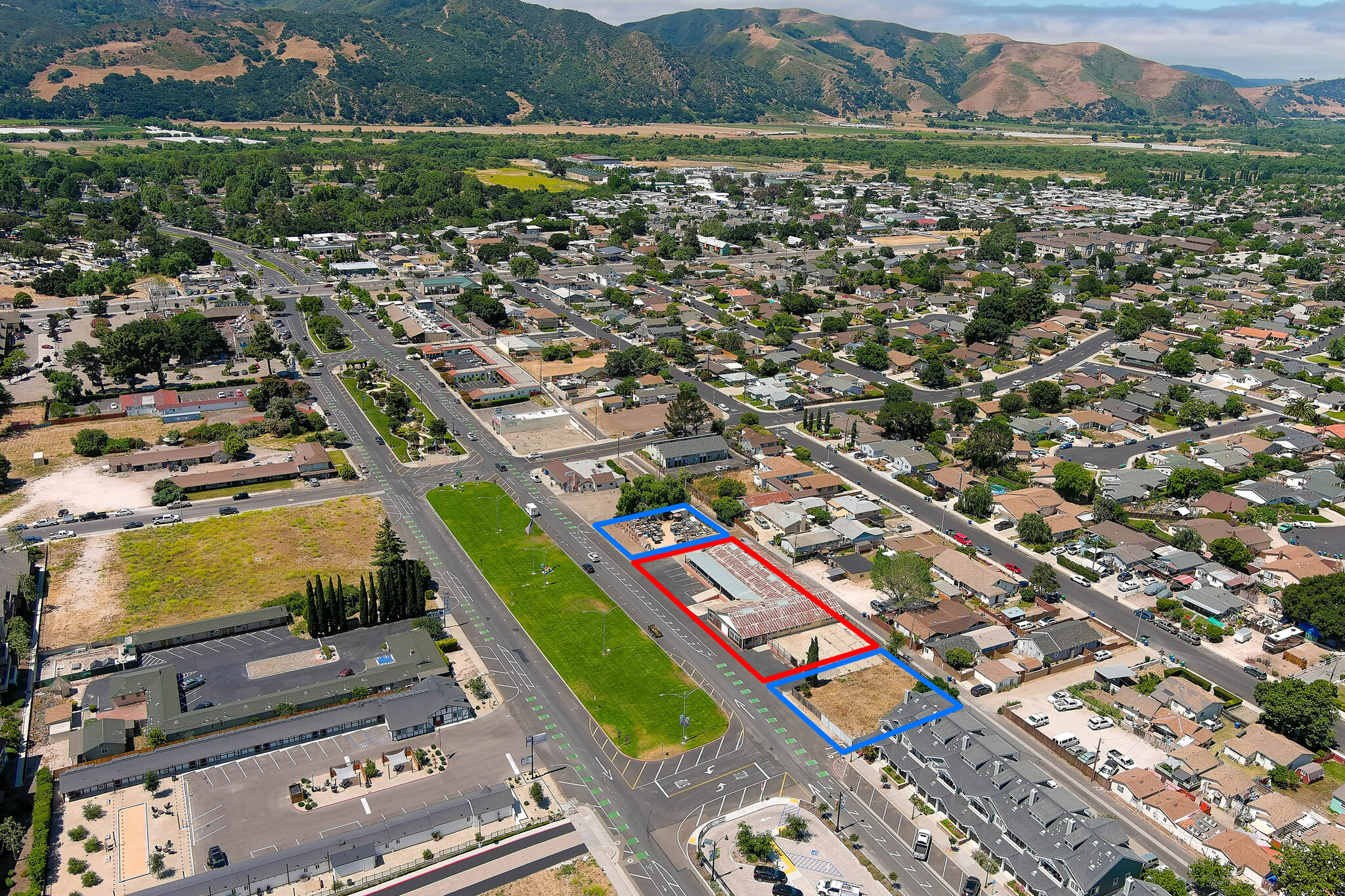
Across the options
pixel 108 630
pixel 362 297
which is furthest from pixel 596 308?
pixel 108 630

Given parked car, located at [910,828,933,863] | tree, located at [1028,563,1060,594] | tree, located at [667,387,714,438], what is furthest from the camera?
tree, located at [667,387,714,438]

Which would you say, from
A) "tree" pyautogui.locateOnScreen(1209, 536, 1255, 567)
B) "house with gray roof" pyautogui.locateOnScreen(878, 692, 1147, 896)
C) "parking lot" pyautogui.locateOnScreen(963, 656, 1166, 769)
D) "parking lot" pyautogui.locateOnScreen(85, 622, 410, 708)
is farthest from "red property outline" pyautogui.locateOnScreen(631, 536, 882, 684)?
"tree" pyautogui.locateOnScreen(1209, 536, 1255, 567)

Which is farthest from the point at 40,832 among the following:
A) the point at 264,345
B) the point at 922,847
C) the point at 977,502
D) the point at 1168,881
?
the point at 264,345

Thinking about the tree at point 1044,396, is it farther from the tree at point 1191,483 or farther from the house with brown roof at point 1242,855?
the house with brown roof at point 1242,855

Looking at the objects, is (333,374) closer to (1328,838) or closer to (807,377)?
(807,377)

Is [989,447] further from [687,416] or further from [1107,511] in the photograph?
[687,416]

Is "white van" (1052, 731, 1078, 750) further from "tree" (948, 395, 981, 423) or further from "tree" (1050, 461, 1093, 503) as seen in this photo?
"tree" (948, 395, 981, 423)
